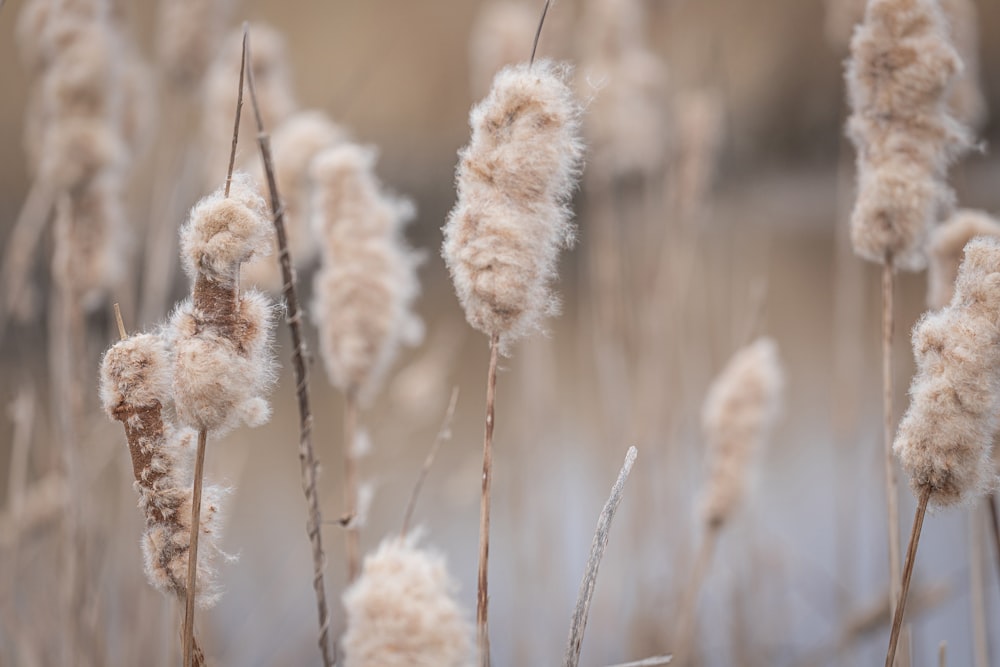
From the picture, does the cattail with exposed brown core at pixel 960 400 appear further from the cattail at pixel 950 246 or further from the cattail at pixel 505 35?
the cattail at pixel 505 35

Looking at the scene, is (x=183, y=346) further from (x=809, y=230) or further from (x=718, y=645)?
(x=809, y=230)

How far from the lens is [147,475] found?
0.49 metres

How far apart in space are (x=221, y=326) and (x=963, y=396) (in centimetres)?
47

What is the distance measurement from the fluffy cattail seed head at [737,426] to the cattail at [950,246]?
0.34 metres

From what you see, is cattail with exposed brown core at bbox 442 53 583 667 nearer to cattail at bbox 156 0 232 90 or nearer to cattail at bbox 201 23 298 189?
cattail at bbox 201 23 298 189

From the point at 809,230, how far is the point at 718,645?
221 inches

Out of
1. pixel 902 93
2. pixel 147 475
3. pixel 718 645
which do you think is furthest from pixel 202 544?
pixel 718 645

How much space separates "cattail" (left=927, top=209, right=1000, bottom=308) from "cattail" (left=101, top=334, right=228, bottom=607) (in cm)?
64

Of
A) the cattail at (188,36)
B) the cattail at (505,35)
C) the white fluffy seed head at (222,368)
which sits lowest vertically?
the white fluffy seed head at (222,368)

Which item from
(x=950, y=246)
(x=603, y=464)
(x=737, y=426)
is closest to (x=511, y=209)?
(x=950, y=246)

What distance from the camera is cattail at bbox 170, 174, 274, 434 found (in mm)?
470

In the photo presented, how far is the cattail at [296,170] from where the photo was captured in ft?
3.09

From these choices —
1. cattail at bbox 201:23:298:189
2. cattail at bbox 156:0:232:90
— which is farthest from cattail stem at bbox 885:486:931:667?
cattail at bbox 156:0:232:90

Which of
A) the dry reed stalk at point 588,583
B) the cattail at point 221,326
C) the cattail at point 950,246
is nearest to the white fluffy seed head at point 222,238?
the cattail at point 221,326
